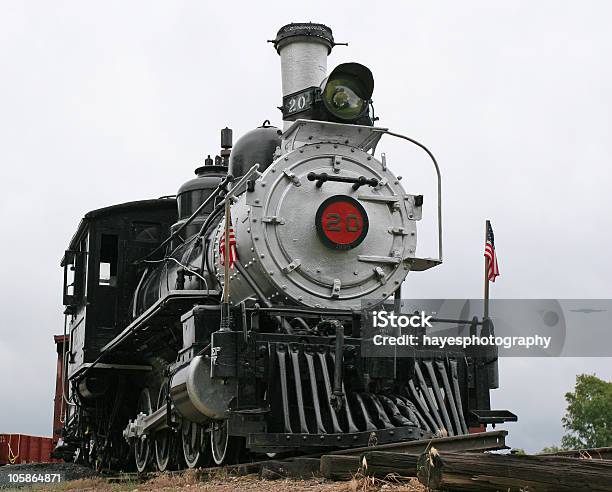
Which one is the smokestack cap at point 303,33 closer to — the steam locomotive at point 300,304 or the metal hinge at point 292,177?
the steam locomotive at point 300,304

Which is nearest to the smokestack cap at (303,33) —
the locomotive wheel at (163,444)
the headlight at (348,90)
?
the headlight at (348,90)

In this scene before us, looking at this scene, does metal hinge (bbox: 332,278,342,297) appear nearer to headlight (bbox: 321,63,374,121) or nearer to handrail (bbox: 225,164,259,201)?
handrail (bbox: 225,164,259,201)

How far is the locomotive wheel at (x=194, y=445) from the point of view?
8.99 meters

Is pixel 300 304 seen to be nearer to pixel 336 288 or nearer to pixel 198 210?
pixel 336 288

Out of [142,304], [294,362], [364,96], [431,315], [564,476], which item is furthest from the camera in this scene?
[142,304]

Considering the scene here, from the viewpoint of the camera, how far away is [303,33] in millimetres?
9531

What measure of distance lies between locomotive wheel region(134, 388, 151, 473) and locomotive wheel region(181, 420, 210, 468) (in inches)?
61.6

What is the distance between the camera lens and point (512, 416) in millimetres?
8250

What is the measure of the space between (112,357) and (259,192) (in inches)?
171

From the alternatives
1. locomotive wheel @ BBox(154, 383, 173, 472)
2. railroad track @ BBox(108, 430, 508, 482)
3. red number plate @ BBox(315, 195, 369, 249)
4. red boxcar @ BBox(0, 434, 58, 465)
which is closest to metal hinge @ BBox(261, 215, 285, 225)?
red number plate @ BBox(315, 195, 369, 249)

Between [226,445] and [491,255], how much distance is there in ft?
9.48

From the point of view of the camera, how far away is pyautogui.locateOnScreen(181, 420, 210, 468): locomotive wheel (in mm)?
8992

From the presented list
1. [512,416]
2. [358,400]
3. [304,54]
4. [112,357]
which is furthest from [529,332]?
[112,357]

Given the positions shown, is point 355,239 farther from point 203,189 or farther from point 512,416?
point 203,189
